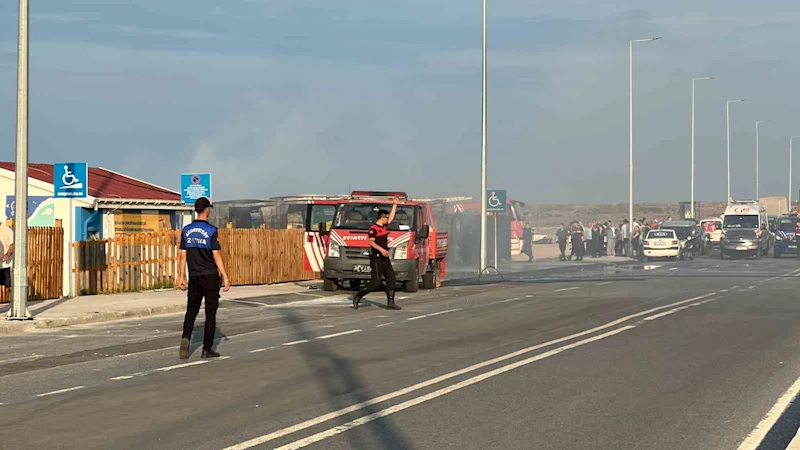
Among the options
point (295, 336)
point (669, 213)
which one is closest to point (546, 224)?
point (669, 213)

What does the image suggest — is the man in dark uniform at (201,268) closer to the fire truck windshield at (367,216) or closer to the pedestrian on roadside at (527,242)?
the fire truck windshield at (367,216)

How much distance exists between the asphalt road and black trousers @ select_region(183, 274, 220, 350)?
1.42 ft

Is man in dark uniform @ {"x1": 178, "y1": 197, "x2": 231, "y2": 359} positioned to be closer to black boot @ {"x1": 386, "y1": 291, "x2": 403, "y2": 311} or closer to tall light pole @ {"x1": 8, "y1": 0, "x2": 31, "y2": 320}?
tall light pole @ {"x1": 8, "y1": 0, "x2": 31, "y2": 320}

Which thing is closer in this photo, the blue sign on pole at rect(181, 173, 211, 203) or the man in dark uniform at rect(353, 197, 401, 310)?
the man in dark uniform at rect(353, 197, 401, 310)

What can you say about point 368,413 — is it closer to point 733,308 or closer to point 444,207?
point 733,308

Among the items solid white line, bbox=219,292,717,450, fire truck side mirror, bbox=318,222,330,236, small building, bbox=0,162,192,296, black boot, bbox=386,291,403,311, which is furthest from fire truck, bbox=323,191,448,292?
solid white line, bbox=219,292,717,450

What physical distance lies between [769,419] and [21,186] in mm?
13718

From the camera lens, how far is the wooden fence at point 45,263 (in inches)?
982

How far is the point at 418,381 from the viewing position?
39.2ft

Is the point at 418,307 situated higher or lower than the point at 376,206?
lower

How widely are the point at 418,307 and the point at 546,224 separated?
402 feet

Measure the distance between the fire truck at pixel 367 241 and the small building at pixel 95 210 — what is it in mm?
5829

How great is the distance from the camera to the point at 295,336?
1728 cm

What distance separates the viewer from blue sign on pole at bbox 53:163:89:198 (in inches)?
902
